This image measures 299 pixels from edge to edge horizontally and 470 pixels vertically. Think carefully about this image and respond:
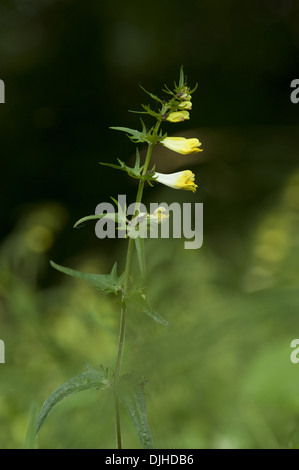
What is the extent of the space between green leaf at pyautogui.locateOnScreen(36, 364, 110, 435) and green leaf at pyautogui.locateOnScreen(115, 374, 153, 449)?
0.05ft

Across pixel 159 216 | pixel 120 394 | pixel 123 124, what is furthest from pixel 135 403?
pixel 123 124

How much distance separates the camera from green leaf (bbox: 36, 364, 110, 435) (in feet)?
1.35

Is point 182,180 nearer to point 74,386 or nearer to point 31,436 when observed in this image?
point 74,386

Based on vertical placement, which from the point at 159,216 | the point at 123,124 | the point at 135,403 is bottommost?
the point at 135,403

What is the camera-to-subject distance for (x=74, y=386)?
43 cm

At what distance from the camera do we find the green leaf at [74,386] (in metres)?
0.41

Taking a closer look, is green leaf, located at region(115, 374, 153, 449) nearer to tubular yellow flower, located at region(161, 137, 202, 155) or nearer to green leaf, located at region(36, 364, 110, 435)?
green leaf, located at region(36, 364, 110, 435)

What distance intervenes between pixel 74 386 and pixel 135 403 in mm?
48

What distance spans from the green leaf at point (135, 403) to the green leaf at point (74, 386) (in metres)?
0.01

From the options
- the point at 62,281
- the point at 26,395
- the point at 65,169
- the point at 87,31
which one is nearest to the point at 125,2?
the point at 87,31

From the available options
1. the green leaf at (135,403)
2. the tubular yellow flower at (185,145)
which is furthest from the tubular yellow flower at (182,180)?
the green leaf at (135,403)

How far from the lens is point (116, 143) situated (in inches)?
61.4

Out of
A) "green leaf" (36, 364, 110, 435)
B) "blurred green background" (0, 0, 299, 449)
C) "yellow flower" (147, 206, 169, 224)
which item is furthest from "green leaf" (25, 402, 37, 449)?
"blurred green background" (0, 0, 299, 449)

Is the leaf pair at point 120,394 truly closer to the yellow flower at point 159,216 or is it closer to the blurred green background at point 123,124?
the yellow flower at point 159,216
